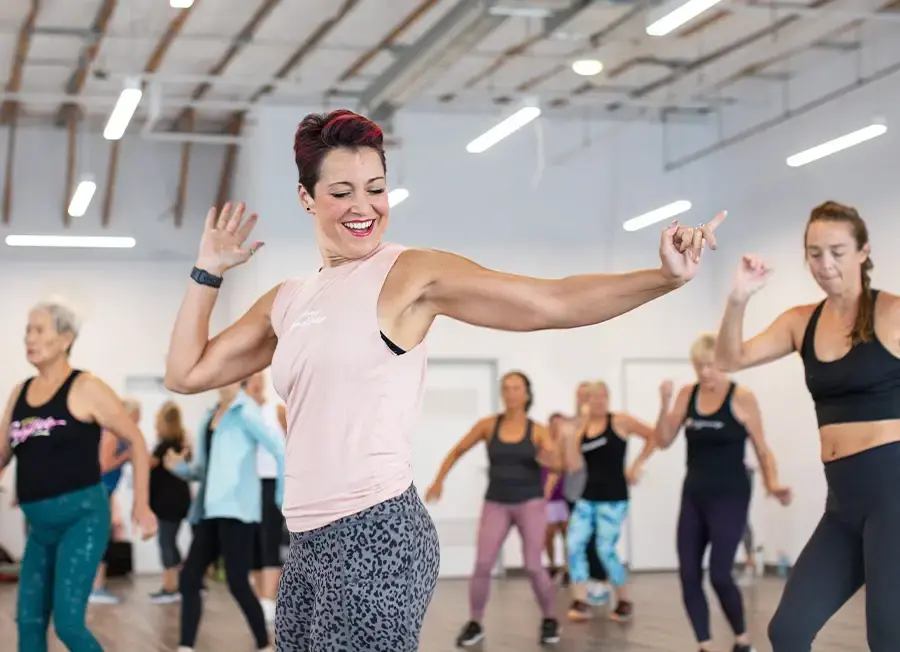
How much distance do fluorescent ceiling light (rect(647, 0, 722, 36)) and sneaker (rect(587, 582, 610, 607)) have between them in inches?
174

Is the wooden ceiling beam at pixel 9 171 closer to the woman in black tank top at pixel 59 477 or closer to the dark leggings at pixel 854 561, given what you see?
the woman in black tank top at pixel 59 477

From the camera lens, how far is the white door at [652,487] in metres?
13.9

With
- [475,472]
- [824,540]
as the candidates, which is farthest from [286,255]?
[824,540]

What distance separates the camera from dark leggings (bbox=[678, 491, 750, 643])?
6.37 m

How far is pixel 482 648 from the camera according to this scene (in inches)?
300

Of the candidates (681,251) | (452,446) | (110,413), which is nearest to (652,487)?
(452,446)

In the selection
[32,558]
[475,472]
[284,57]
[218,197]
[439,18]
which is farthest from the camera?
[218,197]

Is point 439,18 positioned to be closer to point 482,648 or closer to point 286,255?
point 286,255

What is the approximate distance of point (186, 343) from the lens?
8.21ft

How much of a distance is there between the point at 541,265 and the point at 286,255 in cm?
267

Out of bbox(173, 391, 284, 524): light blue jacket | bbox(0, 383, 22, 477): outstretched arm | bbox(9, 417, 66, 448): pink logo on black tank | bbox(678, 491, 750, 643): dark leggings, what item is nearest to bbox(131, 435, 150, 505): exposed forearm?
bbox(9, 417, 66, 448): pink logo on black tank

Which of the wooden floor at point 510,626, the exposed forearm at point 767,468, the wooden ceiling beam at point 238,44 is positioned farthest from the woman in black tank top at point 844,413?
the wooden ceiling beam at point 238,44

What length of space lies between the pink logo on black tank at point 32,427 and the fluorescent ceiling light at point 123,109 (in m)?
4.57

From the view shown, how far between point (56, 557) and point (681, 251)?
3202 mm
